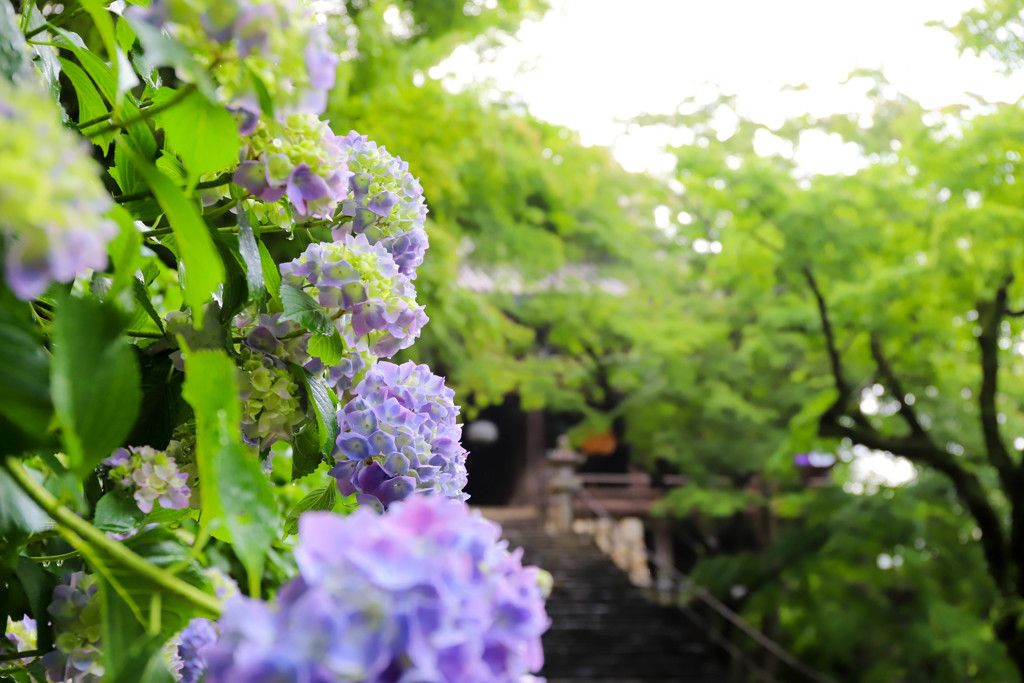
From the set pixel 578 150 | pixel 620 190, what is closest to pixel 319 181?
pixel 578 150

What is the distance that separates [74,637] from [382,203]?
37 cm

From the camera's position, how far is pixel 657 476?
9875 mm

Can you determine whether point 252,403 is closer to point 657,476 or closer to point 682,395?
point 682,395

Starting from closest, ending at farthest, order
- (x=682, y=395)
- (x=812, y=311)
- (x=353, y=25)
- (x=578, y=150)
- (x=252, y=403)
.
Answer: (x=252, y=403)
(x=353, y=25)
(x=578, y=150)
(x=812, y=311)
(x=682, y=395)

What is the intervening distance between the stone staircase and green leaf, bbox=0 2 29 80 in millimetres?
6657

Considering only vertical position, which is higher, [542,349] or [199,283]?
[542,349]

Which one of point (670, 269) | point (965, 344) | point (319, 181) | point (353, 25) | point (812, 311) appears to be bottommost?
point (319, 181)

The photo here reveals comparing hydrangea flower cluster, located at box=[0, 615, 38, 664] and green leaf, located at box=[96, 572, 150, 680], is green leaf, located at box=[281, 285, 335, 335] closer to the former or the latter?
green leaf, located at box=[96, 572, 150, 680]

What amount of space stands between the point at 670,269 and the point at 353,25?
442 centimetres

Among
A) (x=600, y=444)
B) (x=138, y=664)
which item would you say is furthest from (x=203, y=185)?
(x=600, y=444)

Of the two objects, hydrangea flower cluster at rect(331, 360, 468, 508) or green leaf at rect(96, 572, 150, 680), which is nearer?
green leaf at rect(96, 572, 150, 680)

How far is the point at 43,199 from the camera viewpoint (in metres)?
0.29

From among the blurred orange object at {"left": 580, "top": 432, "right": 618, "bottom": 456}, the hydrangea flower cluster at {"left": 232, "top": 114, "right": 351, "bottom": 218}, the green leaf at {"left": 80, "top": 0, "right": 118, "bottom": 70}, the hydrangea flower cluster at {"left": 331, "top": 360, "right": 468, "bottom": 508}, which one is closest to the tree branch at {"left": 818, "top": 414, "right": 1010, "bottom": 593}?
the blurred orange object at {"left": 580, "top": 432, "right": 618, "bottom": 456}

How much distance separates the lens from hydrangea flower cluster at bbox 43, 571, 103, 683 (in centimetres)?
57
